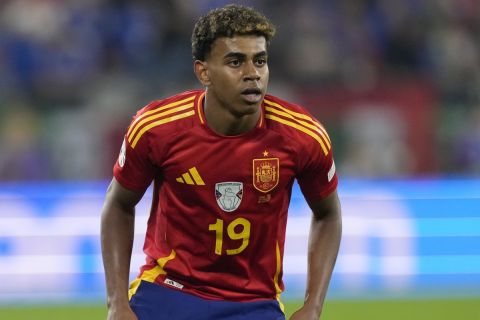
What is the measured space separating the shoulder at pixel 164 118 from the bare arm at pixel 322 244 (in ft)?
2.15

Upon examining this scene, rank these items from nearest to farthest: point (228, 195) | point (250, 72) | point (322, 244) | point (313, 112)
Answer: point (250, 72) < point (228, 195) < point (322, 244) < point (313, 112)

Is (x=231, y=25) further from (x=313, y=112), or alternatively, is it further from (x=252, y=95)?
(x=313, y=112)

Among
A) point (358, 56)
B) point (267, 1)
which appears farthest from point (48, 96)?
point (358, 56)

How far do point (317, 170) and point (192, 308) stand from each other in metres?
0.76

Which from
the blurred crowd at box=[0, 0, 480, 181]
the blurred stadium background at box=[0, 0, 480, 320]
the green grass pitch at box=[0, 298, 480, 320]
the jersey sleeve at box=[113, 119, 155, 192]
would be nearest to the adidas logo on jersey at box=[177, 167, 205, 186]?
the jersey sleeve at box=[113, 119, 155, 192]

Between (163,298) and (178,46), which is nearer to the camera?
(163,298)

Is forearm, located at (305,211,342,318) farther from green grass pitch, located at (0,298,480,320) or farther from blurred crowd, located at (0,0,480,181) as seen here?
blurred crowd, located at (0,0,480,181)

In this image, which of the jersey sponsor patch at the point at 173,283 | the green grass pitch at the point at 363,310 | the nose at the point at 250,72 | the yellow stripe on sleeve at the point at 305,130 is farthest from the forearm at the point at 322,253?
the green grass pitch at the point at 363,310

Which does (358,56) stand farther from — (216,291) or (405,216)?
(216,291)

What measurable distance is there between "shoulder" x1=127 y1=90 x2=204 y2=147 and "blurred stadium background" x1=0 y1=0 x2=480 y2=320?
534 centimetres

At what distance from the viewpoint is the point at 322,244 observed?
482 cm

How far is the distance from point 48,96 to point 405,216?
452 cm

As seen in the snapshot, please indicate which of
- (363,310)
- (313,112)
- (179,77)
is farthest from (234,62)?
(179,77)

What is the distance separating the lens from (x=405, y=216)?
10.3 meters
